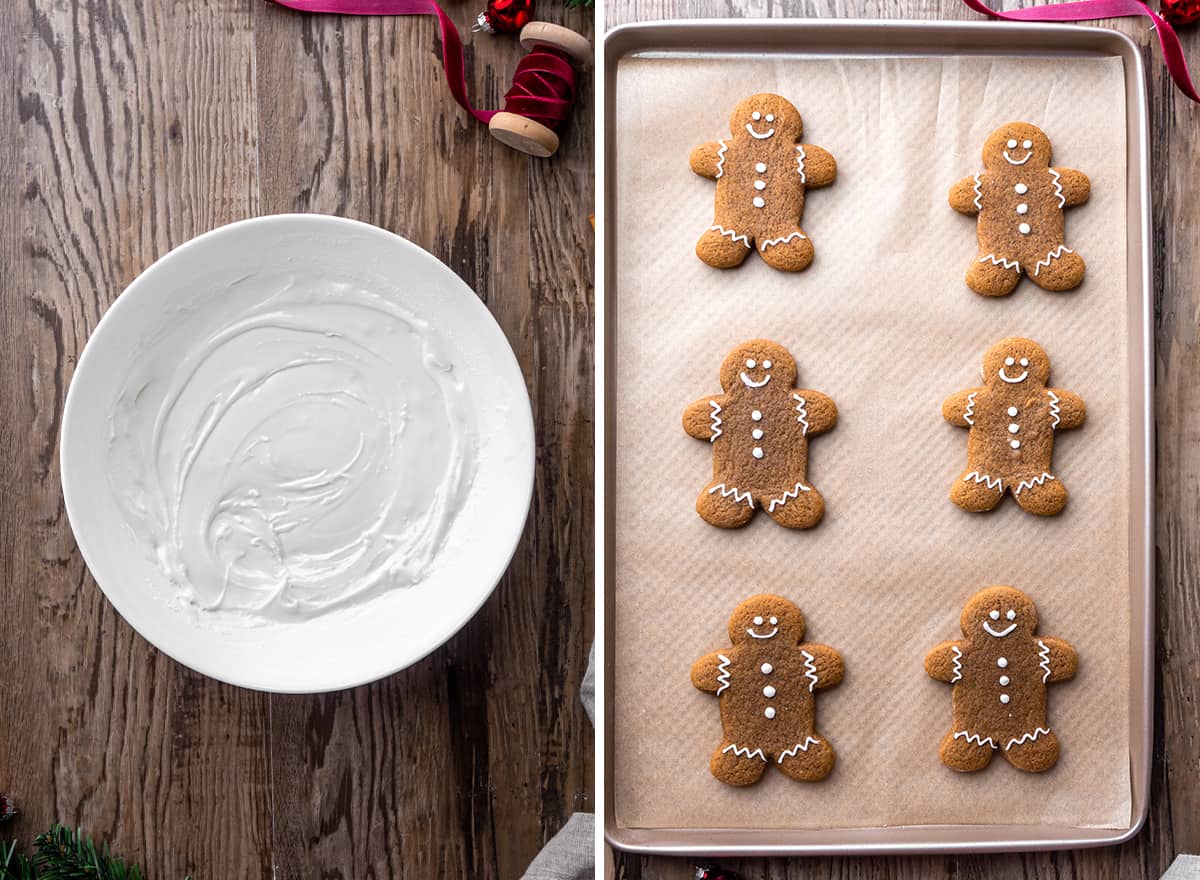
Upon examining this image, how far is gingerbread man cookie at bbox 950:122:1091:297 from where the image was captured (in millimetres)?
819

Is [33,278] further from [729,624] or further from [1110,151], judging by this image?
[1110,151]

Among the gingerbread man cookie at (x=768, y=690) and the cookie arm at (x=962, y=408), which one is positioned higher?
the cookie arm at (x=962, y=408)

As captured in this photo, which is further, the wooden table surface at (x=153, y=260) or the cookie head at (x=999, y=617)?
the wooden table surface at (x=153, y=260)

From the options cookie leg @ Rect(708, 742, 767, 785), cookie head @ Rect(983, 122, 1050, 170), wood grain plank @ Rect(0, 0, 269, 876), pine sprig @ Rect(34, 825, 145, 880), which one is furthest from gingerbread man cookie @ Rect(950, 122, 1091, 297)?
pine sprig @ Rect(34, 825, 145, 880)

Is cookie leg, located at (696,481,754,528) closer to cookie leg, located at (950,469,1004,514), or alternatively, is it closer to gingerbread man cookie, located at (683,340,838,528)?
gingerbread man cookie, located at (683,340,838,528)

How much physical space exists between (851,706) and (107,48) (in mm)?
1050

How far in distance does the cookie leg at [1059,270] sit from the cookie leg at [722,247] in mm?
265

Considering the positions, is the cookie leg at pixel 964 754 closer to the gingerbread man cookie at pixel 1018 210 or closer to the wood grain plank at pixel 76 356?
the gingerbread man cookie at pixel 1018 210

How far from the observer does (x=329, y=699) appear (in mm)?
1016

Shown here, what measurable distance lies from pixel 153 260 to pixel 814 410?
0.75 meters

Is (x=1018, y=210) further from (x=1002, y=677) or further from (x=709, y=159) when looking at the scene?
(x=1002, y=677)

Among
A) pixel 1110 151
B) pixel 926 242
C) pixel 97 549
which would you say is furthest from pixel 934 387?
pixel 97 549

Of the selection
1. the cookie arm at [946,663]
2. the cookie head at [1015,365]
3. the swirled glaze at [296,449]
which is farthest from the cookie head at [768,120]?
the cookie arm at [946,663]

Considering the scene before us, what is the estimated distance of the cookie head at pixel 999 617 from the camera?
80cm
